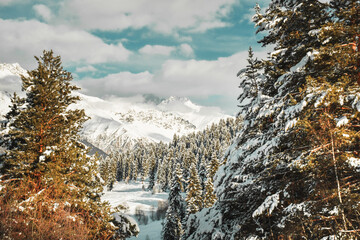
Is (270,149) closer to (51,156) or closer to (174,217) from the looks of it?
(51,156)

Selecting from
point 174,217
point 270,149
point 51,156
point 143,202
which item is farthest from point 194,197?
point 143,202

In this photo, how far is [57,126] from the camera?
11906 millimetres

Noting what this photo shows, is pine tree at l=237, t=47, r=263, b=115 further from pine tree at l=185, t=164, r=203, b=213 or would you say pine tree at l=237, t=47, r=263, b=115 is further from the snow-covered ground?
the snow-covered ground

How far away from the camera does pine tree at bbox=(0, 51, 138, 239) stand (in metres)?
9.49

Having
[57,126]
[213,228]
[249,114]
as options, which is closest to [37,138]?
[57,126]

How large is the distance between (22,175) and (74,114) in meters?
4.01

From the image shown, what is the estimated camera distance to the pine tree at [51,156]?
949 centimetres

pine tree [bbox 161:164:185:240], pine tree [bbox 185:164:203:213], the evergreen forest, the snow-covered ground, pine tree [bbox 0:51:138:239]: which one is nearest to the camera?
the evergreen forest

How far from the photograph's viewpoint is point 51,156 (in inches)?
429

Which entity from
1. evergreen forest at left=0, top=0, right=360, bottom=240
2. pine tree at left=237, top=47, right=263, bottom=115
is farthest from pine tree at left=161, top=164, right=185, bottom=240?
pine tree at left=237, top=47, right=263, bottom=115

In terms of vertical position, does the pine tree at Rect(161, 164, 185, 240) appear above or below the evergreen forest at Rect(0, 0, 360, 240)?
below

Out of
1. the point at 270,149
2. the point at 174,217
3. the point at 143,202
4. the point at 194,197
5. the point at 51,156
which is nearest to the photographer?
the point at 270,149

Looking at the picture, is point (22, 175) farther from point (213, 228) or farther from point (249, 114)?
point (249, 114)

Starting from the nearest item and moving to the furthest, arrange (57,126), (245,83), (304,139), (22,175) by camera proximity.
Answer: (304,139), (245,83), (22,175), (57,126)
